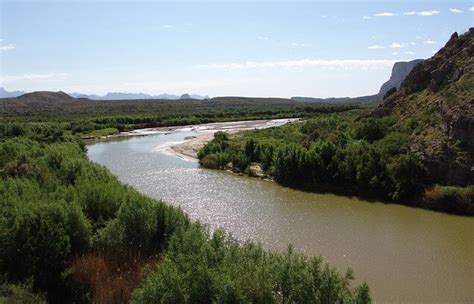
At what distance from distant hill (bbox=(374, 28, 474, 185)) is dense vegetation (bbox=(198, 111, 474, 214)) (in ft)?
3.78

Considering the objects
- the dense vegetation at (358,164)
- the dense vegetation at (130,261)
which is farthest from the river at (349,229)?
the dense vegetation at (130,261)

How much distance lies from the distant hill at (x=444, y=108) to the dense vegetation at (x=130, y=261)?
1811cm

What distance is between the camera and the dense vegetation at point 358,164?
1187 inches

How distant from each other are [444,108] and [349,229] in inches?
581

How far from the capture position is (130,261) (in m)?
15.2

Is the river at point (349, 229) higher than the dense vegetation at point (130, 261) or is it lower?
lower

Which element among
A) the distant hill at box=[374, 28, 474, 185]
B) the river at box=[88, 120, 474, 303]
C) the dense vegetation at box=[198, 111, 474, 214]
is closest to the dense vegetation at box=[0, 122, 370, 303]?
the river at box=[88, 120, 474, 303]

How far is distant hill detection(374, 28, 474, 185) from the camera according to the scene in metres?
30.0

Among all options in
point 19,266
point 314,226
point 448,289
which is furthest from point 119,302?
point 314,226

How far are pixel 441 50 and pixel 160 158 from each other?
104 feet

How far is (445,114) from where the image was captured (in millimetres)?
33312

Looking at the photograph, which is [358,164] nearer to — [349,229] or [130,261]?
[349,229]

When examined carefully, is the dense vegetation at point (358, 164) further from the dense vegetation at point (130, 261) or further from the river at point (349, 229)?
the dense vegetation at point (130, 261)

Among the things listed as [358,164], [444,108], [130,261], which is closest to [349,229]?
[358,164]
